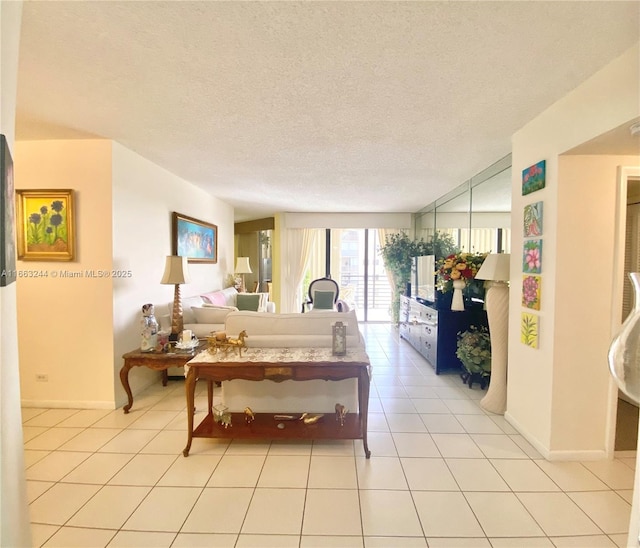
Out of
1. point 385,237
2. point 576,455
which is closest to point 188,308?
point 576,455

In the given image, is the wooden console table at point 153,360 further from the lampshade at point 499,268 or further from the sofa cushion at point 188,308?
the lampshade at point 499,268

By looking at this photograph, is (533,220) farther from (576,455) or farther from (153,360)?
(153,360)

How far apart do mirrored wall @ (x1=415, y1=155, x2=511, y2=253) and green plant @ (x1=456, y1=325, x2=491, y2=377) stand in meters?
0.97

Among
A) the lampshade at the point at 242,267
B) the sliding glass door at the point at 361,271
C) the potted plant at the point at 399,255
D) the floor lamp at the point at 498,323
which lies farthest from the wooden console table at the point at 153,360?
the sliding glass door at the point at 361,271

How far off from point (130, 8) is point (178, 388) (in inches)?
129

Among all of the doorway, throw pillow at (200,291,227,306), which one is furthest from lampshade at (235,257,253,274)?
Result: the doorway

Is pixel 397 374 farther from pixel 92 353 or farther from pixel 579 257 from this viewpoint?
pixel 92 353

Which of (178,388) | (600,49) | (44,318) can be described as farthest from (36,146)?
(600,49)

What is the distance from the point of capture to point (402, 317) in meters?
5.59

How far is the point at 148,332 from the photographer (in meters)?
2.86

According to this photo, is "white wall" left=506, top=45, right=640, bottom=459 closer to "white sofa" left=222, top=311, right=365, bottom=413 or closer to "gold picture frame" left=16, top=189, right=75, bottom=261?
"white sofa" left=222, top=311, right=365, bottom=413

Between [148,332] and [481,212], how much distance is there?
383 cm

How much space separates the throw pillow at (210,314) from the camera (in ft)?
11.4

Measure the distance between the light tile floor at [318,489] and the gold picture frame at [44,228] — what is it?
1478mm
